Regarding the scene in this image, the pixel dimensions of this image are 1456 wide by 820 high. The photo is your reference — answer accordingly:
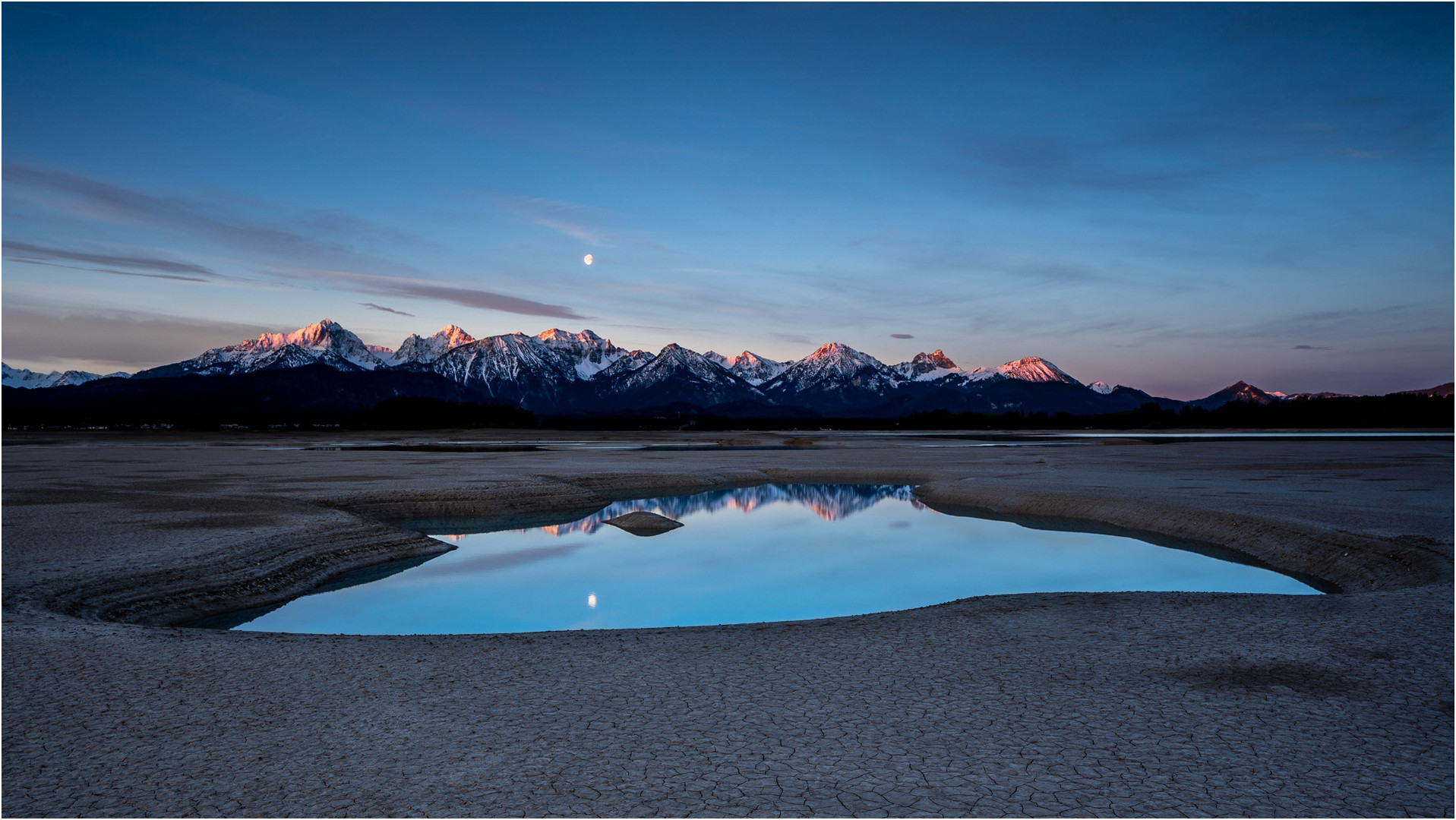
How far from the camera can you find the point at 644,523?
31.2 m

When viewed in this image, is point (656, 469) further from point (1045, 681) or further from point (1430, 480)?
point (1045, 681)

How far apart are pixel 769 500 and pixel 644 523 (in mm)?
11546

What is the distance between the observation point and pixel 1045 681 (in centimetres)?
985

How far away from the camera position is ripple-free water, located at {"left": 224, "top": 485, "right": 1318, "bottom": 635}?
1758cm

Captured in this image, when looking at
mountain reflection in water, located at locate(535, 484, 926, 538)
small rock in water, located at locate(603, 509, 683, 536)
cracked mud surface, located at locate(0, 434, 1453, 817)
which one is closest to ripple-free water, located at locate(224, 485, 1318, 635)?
small rock in water, located at locate(603, 509, 683, 536)

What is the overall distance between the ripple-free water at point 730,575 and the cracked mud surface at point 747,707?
271 cm

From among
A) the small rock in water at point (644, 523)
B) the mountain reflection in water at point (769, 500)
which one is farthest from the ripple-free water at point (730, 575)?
the mountain reflection in water at point (769, 500)

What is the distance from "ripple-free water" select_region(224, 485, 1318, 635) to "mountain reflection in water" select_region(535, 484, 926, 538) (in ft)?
5.80

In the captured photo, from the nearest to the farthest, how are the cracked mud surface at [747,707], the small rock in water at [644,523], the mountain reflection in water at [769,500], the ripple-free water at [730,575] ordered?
the cracked mud surface at [747,707]
the ripple-free water at [730,575]
the small rock in water at [644,523]
the mountain reflection in water at [769,500]

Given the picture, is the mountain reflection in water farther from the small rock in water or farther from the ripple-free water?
the ripple-free water

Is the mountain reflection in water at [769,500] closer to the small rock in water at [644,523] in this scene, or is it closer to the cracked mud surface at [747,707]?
the small rock in water at [644,523]

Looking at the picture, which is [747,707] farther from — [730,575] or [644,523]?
[644,523]

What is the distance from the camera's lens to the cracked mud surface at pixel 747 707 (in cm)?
691

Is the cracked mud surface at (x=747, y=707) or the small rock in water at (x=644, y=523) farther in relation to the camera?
the small rock in water at (x=644, y=523)
